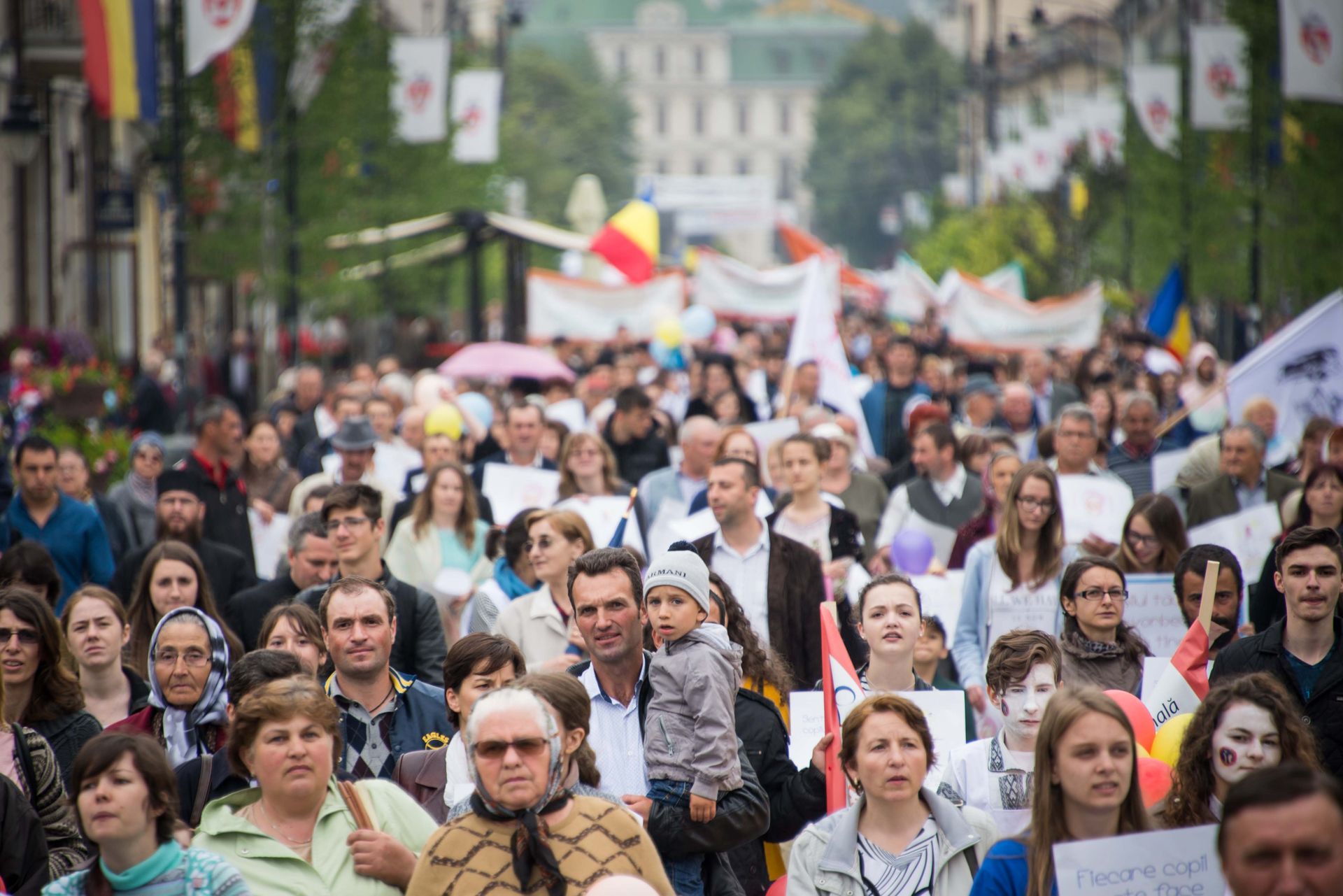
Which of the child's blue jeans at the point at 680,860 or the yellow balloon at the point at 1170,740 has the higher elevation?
the yellow balloon at the point at 1170,740

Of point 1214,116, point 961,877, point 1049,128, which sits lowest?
point 961,877

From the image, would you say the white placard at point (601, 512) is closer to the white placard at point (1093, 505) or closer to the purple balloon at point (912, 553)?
the purple balloon at point (912, 553)

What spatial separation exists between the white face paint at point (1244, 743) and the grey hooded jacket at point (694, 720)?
4.61ft

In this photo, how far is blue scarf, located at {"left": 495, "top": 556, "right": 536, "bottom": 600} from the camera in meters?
8.66

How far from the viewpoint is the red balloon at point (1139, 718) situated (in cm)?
616

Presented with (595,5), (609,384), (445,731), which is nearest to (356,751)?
(445,731)

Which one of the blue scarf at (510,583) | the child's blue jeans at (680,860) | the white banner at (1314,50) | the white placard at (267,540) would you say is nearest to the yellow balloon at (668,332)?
the white banner at (1314,50)

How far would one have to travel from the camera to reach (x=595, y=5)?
178 metres

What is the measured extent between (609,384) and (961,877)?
43.8 feet

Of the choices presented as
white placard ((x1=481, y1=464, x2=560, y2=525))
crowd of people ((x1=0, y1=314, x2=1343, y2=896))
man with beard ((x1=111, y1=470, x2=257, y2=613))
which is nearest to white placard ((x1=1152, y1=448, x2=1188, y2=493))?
crowd of people ((x1=0, y1=314, x2=1343, y2=896))

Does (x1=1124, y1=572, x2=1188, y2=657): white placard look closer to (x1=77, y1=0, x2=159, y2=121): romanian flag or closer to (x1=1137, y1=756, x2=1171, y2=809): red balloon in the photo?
(x1=1137, y1=756, x2=1171, y2=809): red balloon

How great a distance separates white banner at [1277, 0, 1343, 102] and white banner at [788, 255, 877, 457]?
17.4 ft

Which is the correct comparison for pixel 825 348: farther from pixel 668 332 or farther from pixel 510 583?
pixel 668 332

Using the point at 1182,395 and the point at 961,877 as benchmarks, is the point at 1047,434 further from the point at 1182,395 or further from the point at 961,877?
the point at 961,877
